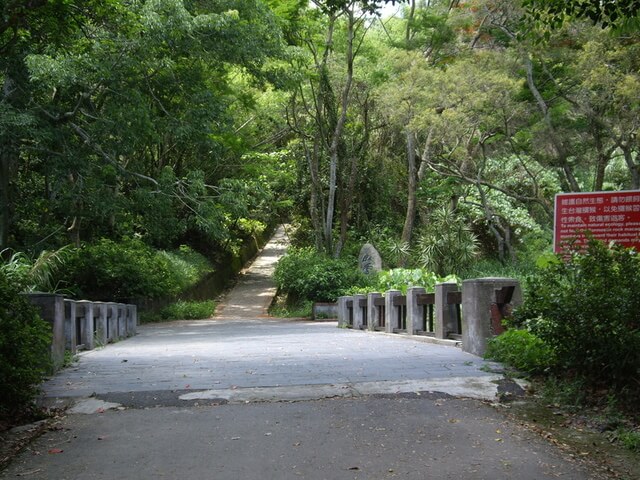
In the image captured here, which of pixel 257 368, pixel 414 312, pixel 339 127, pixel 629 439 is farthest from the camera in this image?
pixel 339 127

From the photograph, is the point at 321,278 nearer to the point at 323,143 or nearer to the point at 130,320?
the point at 323,143

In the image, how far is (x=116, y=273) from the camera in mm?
22047

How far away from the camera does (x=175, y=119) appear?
17.5 meters

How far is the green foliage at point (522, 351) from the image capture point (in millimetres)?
6566

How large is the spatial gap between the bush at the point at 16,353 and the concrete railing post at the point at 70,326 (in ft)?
11.0

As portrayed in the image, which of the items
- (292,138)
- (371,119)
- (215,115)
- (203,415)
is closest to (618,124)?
(215,115)

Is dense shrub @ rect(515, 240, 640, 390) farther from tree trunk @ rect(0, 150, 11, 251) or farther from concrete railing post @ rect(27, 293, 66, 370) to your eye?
tree trunk @ rect(0, 150, 11, 251)

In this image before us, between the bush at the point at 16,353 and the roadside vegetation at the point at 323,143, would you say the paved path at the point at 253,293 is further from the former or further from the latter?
the bush at the point at 16,353

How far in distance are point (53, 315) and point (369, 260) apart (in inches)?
804

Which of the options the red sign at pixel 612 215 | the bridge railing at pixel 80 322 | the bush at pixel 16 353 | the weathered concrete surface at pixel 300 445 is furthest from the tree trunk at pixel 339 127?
the weathered concrete surface at pixel 300 445

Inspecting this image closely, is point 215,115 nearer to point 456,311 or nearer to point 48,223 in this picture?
point 48,223

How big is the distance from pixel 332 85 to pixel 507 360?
21.7 metres

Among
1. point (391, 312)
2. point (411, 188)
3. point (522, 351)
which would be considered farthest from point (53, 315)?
point (411, 188)

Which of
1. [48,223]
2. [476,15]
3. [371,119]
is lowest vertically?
[48,223]
